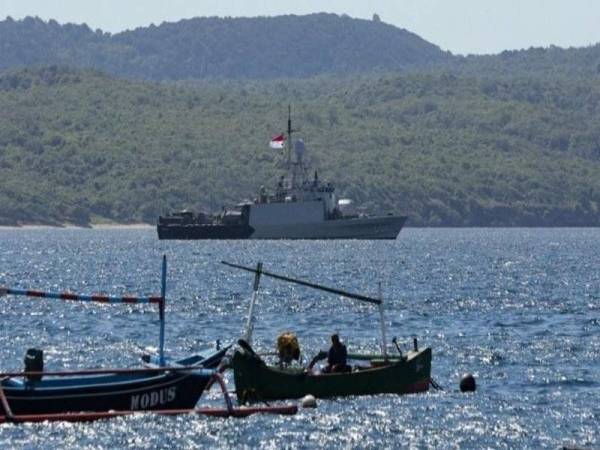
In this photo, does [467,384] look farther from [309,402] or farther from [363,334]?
[363,334]

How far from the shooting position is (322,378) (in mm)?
45062

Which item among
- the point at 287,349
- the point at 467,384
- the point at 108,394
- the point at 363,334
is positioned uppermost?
the point at 287,349

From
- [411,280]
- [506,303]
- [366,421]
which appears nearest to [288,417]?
[366,421]

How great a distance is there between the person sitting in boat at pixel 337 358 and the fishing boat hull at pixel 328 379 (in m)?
0.36

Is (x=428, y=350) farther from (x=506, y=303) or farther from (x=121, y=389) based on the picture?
(x=506, y=303)

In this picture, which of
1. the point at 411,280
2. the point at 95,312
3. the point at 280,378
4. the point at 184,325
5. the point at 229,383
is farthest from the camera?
the point at 411,280

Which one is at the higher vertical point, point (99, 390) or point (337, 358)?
point (337, 358)

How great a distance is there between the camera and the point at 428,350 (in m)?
47.2

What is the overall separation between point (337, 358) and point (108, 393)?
777 cm

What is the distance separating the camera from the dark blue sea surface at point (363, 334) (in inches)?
1542

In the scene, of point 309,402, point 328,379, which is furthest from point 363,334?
point 309,402

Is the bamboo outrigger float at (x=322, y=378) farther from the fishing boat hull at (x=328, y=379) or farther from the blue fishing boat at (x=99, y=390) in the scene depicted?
the blue fishing boat at (x=99, y=390)

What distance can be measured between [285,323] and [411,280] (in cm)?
3761

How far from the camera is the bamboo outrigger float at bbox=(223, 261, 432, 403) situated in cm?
4403
